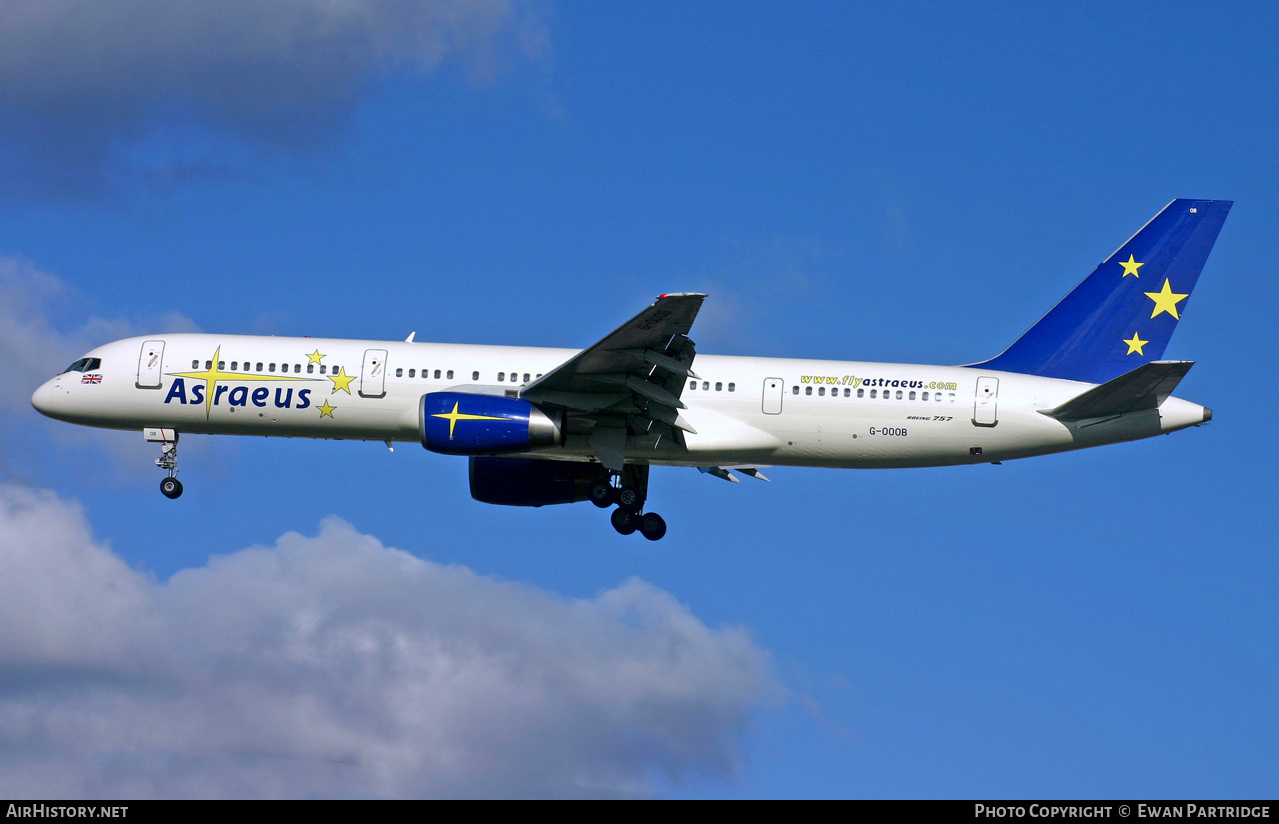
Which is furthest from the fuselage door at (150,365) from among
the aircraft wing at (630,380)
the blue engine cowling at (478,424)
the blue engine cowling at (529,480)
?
the aircraft wing at (630,380)

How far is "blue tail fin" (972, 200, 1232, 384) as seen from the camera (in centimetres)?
3925

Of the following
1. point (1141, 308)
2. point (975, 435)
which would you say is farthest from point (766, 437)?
point (1141, 308)

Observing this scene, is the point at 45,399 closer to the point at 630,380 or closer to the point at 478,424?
the point at 478,424

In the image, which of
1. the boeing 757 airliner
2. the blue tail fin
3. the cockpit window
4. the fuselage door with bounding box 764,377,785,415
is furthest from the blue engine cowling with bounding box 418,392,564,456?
the blue tail fin

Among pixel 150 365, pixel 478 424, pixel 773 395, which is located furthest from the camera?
pixel 150 365

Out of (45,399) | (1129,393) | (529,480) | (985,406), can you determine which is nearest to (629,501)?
(529,480)

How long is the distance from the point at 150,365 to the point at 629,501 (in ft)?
47.8

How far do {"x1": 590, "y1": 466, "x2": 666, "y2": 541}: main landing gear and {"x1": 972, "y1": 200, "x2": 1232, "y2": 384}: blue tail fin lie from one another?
1078cm

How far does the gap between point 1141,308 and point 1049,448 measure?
18.4 ft

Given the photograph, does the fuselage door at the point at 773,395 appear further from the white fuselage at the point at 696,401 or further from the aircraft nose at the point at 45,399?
the aircraft nose at the point at 45,399

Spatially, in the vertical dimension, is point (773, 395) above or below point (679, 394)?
above

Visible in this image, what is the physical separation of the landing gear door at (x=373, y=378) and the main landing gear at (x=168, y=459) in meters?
6.27

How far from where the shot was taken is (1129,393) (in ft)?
117

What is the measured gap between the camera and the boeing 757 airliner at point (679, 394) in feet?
119
